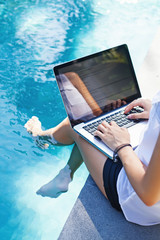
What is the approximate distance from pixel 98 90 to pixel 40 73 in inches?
42.9

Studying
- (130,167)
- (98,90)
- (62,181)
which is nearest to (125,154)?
(130,167)

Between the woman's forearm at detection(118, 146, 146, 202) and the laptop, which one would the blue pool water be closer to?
the laptop

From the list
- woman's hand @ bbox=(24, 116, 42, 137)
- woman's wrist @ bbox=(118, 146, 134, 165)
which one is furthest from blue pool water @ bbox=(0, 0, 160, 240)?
woman's wrist @ bbox=(118, 146, 134, 165)

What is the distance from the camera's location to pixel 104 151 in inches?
43.0

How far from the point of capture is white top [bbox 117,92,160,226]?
0.88 meters

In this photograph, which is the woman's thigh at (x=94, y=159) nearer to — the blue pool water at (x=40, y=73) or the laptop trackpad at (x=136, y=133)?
the laptop trackpad at (x=136, y=133)

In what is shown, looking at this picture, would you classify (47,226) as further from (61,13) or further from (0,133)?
(61,13)

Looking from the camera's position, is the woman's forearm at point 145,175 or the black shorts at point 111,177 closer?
the woman's forearm at point 145,175

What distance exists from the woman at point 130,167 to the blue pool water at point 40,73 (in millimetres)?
332

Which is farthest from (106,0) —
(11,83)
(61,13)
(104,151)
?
(104,151)

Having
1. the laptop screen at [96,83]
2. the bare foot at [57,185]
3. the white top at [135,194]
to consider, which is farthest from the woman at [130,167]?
the bare foot at [57,185]

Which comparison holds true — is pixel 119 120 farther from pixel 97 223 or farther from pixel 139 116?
pixel 97 223

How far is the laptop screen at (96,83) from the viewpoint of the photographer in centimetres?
127

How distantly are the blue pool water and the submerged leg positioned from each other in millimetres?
38
